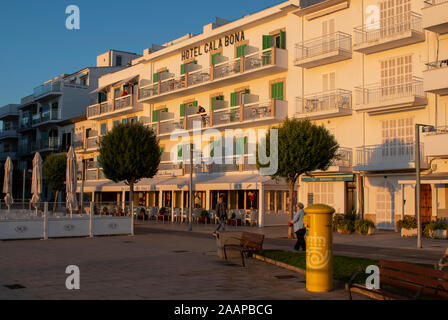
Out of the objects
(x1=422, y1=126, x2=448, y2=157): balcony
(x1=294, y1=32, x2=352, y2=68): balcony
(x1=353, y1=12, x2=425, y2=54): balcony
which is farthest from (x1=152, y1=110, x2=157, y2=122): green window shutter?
(x1=422, y1=126, x2=448, y2=157): balcony

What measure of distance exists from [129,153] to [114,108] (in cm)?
1502

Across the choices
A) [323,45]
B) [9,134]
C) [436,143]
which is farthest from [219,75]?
[9,134]

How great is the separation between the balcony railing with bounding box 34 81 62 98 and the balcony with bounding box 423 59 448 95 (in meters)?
42.1

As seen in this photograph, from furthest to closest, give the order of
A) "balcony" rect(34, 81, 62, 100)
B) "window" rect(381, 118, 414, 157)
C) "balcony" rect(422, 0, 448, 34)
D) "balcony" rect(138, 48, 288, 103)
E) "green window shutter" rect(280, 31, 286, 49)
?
"balcony" rect(34, 81, 62, 100)
"green window shutter" rect(280, 31, 286, 49)
"balcony" rect(138, 48, 288, 103)
"window" rect(381, 118, 414, 157)
"balcony" rect(422, 0, 448, 34)

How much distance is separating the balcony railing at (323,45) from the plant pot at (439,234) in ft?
36.4

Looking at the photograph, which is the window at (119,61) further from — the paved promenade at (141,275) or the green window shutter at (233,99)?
the paved promenade at (141,275)

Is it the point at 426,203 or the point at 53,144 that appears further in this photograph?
the point at 53,144

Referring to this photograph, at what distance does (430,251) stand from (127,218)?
1231cm

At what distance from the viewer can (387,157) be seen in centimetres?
2556

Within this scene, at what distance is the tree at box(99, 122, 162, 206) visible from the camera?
102ft

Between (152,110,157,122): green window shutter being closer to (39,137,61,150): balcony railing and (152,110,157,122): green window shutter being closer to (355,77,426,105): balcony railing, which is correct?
(39,137,61,150): balcony railing

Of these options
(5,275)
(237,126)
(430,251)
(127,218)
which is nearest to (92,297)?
(5,275)

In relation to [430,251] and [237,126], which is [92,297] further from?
[237,126]

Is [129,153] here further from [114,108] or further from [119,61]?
[119,61]
